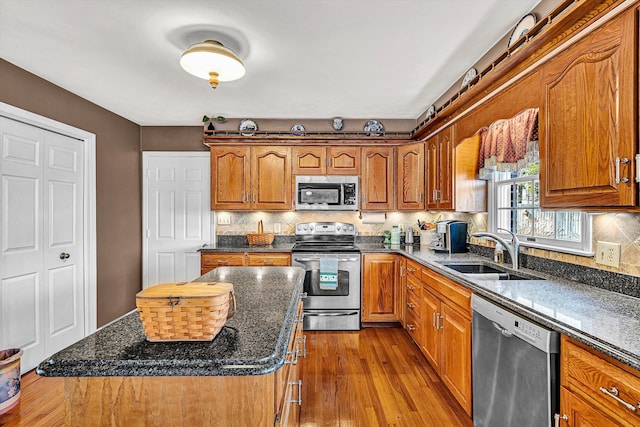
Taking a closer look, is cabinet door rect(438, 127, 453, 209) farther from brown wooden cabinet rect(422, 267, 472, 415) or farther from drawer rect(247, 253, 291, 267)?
drawer rect(247, 253, 291, 267)

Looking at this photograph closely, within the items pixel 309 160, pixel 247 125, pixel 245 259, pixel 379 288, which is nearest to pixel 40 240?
pixel 245 259

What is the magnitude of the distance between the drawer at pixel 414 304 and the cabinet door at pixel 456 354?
1.87 ft

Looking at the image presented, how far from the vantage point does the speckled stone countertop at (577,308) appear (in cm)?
106

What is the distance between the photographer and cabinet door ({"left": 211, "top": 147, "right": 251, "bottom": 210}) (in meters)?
3.90

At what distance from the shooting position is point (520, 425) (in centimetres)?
146

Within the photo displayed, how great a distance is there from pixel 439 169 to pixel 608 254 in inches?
69.2

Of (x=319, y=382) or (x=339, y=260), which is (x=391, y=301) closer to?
(x=339, y=260)

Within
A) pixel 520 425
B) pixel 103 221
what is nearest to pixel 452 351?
pixel 520 425

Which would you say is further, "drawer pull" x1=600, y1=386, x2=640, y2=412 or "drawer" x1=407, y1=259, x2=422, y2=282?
"drawer" x1=407, y1=259, x2=422, y2=282

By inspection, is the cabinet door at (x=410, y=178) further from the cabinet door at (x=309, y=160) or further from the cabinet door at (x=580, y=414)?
the cabinet door at (x=580, y=414)

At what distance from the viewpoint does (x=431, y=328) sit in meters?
2.58

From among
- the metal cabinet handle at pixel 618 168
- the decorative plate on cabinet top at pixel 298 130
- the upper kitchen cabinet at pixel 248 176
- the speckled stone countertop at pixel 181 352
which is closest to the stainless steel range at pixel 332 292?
the upper kitchen cabinet at pixel 248 176

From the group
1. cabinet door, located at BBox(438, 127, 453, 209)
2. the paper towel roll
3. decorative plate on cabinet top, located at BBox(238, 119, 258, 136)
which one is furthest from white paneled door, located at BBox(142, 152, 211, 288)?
cabinet door, located at BBox(438, 127, 453, 209)

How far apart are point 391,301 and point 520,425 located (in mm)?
2146
